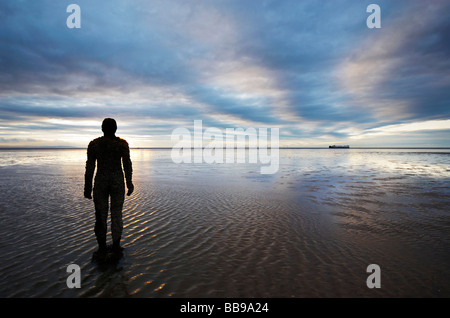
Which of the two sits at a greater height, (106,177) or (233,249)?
(106,177)

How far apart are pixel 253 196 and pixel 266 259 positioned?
27.5 ft

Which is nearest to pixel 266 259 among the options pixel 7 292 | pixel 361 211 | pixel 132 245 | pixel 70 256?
pixel 132 245

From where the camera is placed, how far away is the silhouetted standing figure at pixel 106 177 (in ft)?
19.1

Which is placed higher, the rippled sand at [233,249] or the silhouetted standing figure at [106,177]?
the silhouetted standing figure at [106,177]

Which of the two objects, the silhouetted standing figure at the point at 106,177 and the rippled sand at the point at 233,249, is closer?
the rippled sand at the point at 233,249

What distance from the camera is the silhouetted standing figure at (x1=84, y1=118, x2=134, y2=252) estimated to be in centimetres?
583

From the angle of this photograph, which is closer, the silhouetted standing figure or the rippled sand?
the rippled sand

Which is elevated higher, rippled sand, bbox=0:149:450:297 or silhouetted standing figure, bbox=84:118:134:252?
silhouetted standing figure, bbox=84:118:134:252

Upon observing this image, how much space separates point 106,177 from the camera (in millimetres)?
5871

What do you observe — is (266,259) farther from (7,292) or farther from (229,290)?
(7,292)

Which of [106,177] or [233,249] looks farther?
[233,249]
